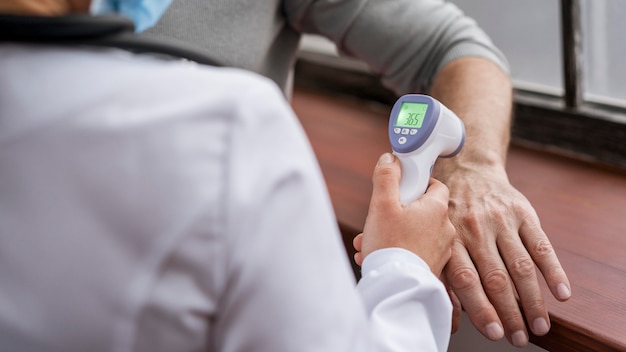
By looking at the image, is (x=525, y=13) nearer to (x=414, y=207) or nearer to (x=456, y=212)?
(x=456, y=212)

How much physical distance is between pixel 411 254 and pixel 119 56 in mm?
351

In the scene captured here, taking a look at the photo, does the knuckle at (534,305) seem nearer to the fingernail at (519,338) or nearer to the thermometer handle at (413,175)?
the fingernail at (519,338)

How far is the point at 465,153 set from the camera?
3.22ft

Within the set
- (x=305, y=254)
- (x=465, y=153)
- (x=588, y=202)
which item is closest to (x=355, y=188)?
(x=465, y=153)

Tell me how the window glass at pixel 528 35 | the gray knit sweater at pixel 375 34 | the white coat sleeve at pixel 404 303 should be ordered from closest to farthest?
1. the white coat sleeve at pixel 404 303
2. the gray knit sweater at pixel 375 34
3. the window glass at pixel 528 35

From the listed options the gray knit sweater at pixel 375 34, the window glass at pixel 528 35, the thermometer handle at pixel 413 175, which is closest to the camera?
the thermometer handle at pixel 413 175

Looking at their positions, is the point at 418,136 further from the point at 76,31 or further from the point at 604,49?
the point at 604,49

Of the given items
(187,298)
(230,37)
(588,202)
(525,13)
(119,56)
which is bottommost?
(588,202)

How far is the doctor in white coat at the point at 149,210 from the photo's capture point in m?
0.42

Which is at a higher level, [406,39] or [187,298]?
[187,298]

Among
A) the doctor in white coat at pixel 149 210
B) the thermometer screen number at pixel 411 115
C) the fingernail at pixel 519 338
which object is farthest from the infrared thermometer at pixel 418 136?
the doctor in white coat at pixel 149 210

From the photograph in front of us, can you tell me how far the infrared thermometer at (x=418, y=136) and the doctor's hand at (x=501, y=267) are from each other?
11 cm

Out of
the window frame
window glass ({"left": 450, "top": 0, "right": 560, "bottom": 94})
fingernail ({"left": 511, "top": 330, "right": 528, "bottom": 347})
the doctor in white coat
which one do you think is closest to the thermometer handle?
fingernail ({"left": 511, "top": 330, "right": 528, "bottom": 347})

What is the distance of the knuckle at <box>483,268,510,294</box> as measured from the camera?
0.79 m
